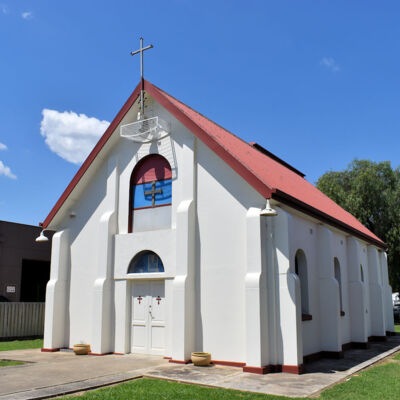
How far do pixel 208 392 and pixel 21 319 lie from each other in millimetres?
14024

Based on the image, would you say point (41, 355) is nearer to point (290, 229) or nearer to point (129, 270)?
point (129, 270)

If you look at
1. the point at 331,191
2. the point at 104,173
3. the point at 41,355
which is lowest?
the point at 41,355

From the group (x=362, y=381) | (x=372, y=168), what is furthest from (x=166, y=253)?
(x=372, y=168)

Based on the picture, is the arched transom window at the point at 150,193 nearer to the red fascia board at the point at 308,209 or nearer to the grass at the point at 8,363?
the red fascia board at the point at 308,209

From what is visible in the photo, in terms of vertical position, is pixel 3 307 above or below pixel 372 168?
below

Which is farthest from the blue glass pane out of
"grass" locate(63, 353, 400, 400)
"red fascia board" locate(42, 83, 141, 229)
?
"grass" locate(63, 353, 400, 400)

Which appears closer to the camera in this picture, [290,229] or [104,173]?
[290,229]

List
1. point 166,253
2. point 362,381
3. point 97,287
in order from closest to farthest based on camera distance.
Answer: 1. point 362,381
2. point 166,253
3. point 97,287

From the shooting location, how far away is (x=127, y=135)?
1505 cm

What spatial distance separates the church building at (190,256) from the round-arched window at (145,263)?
1.3 inches

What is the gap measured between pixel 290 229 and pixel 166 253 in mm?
3856

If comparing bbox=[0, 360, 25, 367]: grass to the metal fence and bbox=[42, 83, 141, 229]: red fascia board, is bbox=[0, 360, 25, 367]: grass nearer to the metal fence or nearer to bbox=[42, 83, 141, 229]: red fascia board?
bbox=[42, 83, 141, 229]: red fascia board

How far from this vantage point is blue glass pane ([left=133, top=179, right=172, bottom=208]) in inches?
572

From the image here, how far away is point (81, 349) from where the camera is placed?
47.0ft
